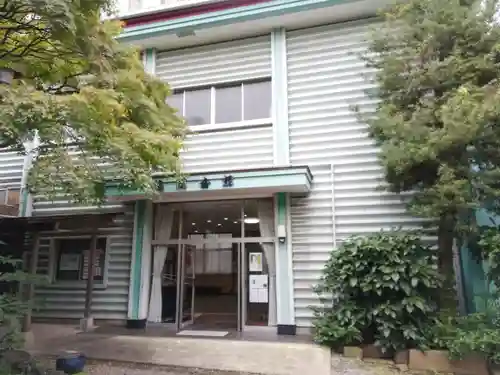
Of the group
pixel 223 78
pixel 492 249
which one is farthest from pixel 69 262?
pixel 492 249

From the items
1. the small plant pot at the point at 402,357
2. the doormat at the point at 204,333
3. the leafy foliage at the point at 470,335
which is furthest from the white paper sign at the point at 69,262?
the leafy foliage at the point at 470,335

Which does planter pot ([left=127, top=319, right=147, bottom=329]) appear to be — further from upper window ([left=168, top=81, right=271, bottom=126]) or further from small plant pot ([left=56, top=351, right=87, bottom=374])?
upper window ([left=168, top=81, right=271, bottom=126])

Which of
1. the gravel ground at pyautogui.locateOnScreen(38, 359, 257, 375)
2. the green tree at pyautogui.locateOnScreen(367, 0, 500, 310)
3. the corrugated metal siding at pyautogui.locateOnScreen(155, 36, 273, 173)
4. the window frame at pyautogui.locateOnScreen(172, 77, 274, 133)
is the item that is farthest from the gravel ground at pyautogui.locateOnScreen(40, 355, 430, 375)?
the window frame at pyautogui.locateOnScreen(172, 77, 274, 133)

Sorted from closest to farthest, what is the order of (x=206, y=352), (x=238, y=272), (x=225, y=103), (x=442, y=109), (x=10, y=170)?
(x=442, y=109) → (x=206, y=352) → (x=238, y=272) → (x=225, y=103) → (x=10, y=170)

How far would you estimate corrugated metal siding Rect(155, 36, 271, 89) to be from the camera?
8.87 m

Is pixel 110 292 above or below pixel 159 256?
below

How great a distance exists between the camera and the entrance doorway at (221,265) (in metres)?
8.00

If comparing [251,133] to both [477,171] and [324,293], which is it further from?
[477,171]

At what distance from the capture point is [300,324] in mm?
7527

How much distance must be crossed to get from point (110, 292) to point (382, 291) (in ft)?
19.2

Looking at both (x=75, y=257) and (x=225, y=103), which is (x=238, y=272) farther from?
(x=75, y=257)

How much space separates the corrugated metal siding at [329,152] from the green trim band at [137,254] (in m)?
3.35

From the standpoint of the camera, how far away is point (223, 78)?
902 cm

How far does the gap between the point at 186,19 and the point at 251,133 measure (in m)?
3.00
